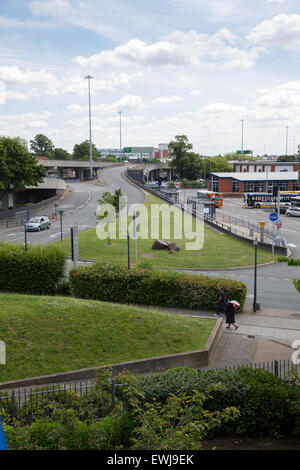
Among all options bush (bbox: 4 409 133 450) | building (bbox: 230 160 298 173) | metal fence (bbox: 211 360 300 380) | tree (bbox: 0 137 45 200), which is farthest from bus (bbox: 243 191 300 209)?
bush (bbox: 4 409 133 450)

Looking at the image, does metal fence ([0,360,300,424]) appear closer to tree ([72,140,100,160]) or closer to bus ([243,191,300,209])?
bus ([243,191,300,209])

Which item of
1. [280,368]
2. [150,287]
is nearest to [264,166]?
[150,287]

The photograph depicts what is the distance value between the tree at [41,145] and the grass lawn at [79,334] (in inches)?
6294

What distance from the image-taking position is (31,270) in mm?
21672

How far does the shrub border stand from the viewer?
12.4 m

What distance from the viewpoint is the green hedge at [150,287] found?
67.8ft

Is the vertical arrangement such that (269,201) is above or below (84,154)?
below

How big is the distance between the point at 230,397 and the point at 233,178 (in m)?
81.9

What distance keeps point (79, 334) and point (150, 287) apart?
6.90 meters

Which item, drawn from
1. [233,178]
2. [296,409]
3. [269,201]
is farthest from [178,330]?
[233,178]

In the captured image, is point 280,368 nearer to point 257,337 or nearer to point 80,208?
point 257,337

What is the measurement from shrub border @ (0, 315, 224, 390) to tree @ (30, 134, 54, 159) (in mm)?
162409

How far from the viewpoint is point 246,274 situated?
28422 millimetres
